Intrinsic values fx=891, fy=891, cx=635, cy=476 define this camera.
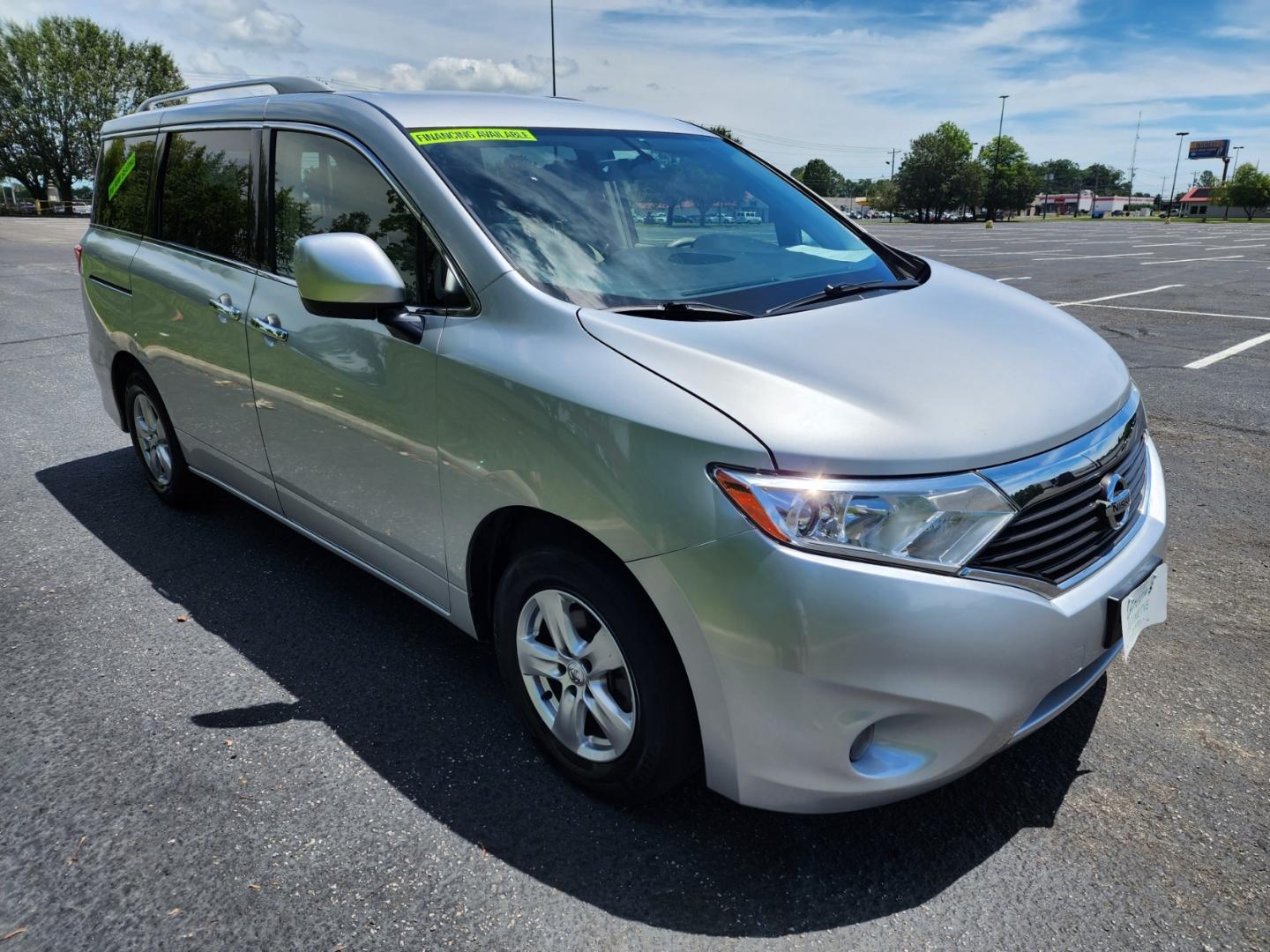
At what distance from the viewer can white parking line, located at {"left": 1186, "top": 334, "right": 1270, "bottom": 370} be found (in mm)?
7559

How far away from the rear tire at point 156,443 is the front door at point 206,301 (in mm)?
165

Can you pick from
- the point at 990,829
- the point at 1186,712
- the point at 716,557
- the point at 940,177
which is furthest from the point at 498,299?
the point at 940,177

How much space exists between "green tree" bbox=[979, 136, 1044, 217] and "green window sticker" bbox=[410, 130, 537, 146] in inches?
4429

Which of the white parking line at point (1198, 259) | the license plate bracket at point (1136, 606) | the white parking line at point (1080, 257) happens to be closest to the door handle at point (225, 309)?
the license plate bracket at point (1136, 606)

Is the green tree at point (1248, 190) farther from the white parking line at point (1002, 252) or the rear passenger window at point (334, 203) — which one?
the rear passenger window at point (334, 203)

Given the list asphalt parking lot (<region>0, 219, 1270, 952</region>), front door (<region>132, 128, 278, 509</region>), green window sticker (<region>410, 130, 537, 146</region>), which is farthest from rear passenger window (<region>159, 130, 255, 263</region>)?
asphalt parking lot (<region>0, 219, 1270, 952</region>)

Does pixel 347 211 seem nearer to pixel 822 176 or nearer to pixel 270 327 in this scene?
pixel 270 327

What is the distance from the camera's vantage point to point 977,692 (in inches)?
73.2

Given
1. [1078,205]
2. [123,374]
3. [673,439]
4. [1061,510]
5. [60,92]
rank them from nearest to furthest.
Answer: [673,439]
[1061,510]
[123,374]
[60,92]
[1078,205]

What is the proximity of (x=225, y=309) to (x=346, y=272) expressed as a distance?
1.23 meters

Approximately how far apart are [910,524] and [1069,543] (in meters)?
0.47

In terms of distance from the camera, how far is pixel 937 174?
103 metres

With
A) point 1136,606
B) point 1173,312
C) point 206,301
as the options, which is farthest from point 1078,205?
point 1136,606

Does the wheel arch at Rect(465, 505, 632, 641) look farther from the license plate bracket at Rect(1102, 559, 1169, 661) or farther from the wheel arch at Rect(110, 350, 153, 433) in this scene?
the wheel arch at Rect(110, 350, 153, 433)
